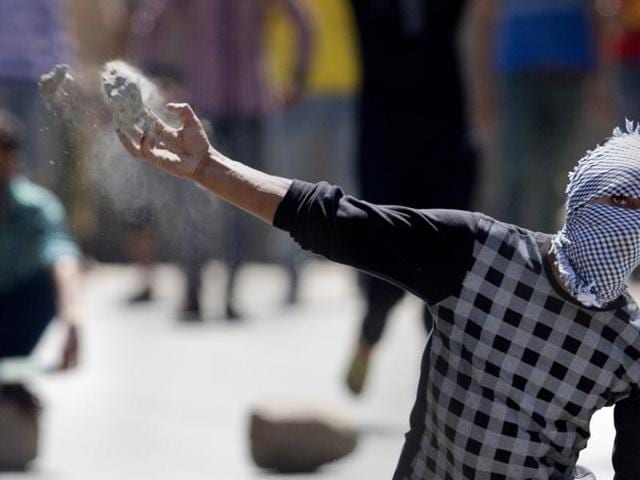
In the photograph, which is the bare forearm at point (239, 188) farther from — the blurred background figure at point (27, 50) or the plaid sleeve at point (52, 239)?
the blurred background figure at point (27, 50)

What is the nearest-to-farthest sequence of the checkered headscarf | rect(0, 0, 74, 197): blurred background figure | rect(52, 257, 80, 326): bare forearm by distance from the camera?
1. the checkered headscarf
2. rect(52, 257, 80, 326): bare forearm
3. rect(0, 0, 74, 197): blurred background figure

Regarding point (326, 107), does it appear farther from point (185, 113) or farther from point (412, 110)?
point (185, 113)

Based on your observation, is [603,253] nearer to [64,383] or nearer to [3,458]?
[3,458]

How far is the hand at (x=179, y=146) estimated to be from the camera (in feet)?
→ 10.3

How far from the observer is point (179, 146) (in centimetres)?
316

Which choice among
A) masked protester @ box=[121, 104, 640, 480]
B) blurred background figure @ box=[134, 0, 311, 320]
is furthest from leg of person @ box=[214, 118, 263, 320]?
masked protester @ box=[121, 104, 640, 480]

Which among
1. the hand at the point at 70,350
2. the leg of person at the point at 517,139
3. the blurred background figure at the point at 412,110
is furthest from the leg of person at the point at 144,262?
the hand at the point at 70,350

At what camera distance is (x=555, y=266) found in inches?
127

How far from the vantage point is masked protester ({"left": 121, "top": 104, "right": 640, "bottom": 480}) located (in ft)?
10.3

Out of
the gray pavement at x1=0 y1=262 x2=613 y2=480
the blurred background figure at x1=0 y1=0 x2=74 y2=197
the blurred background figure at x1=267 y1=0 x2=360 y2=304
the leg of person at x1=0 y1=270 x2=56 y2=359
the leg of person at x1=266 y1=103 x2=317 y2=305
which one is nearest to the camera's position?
the gray pavement at x1=0 y1=262 x2=613 y2=480

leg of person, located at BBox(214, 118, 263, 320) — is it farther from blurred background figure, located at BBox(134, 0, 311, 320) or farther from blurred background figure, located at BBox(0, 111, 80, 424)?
blurred background figure, located at BBox(0, 111, 80, 424)

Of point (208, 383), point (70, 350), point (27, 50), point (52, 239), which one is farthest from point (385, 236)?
point (27, 50)

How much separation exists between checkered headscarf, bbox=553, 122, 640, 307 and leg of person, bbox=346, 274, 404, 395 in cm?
302

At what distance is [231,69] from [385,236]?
16.5 ft
